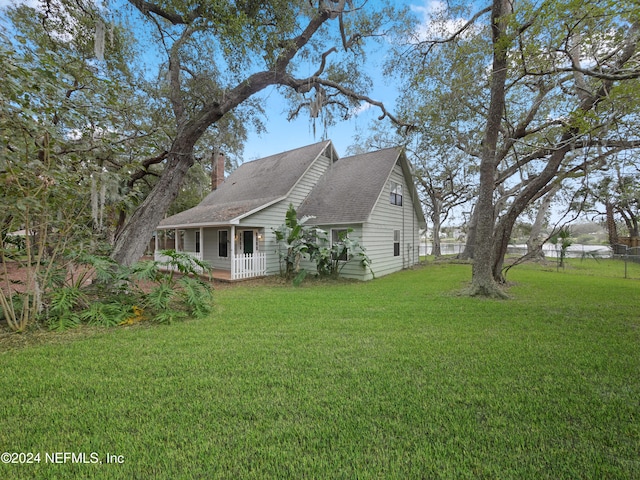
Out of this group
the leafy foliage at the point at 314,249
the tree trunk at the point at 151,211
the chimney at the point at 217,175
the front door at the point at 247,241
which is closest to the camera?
the tree trunk at the point at 151,211

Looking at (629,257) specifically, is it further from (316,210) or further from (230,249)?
(230,249)

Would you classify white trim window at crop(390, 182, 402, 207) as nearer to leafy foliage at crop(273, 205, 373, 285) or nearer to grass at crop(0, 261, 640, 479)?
leafy foliage at crop(273, 205, 373, 285)

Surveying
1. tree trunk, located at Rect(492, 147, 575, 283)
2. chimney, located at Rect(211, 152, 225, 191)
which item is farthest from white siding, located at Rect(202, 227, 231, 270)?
tree trunk, located at Rect(492, 147, 575, 283)

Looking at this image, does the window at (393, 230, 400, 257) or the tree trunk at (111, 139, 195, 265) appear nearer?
the tree trunk at (111, 139, 195, 265)

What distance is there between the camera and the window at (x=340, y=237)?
10.7 meters

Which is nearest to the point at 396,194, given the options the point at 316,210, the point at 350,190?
the point at 350,190

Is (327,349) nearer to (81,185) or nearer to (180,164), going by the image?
(81,185)

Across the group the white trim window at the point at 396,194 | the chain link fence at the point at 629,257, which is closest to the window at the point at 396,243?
the white trim window at the point at 396,194

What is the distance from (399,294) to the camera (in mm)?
8047

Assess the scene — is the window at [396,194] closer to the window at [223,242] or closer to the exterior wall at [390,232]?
the exterior wall at [390,232]

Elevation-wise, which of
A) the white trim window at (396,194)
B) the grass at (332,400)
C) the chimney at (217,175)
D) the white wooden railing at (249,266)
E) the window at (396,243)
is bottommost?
the grass at (332,400)

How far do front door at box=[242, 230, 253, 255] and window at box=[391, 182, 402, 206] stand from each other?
7115 mm

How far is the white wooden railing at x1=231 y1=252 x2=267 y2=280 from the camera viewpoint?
10836 mm

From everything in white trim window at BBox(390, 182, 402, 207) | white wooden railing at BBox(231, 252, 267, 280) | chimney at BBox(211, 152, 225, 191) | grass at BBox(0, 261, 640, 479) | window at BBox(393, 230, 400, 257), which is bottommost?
grass at BBox(0, 261, 640, 479)
